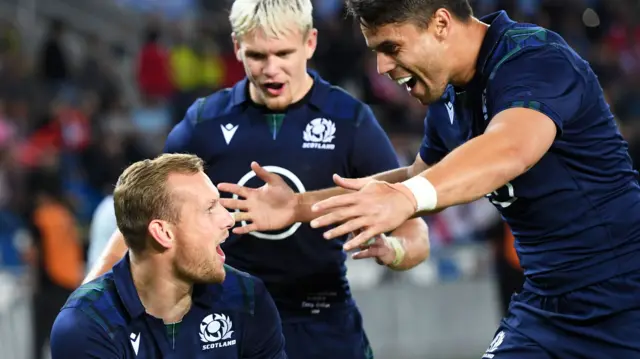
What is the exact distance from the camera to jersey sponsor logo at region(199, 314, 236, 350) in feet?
13.8

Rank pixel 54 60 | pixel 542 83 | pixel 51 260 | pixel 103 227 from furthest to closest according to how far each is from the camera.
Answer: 1. pixel 54 60
2. pixel 51 260
3. pixel 103 227
4. pixel 542 83

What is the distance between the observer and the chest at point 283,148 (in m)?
4.91

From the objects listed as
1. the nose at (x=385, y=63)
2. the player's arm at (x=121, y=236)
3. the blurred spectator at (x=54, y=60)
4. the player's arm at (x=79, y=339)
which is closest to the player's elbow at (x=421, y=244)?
the player's arm at (x=121, y=236)

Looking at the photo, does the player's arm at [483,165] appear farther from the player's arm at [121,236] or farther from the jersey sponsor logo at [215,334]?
the player's arm at [121,236]

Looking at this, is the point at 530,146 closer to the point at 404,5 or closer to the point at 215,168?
the point at 404,5

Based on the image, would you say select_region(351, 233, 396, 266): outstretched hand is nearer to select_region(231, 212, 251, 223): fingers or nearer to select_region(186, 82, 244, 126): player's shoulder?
select_region(231, 212, 251, 223): fingers

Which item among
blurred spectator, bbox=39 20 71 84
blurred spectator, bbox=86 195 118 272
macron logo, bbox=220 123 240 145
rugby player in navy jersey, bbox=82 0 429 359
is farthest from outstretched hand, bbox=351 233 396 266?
blurred spectator, bbox=39 20 71 84

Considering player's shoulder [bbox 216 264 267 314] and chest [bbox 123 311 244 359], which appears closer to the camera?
chest [bbox 123 311 244 359]

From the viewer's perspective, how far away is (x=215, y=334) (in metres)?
4.19

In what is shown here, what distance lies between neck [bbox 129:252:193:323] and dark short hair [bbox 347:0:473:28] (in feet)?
4.13

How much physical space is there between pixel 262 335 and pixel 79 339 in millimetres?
722

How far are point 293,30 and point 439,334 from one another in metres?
7.35

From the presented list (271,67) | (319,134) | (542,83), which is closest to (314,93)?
(319,134)

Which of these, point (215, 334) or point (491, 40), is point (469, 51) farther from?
point (215, 334)
